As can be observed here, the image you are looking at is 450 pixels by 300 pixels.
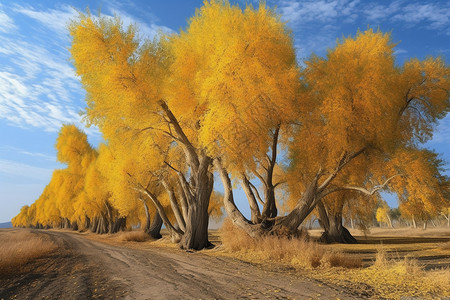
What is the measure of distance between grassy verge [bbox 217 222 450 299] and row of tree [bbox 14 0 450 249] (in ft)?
12.5

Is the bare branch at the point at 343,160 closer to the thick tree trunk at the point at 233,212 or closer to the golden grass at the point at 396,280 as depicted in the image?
the thick tree trunk at the point at 233,212

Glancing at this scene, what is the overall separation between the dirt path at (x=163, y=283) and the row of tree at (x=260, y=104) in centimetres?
547

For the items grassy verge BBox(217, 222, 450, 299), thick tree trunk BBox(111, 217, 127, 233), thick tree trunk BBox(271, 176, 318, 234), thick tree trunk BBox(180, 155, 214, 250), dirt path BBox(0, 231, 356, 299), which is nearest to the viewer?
dirt path BBox(0, 231, 356, 299)

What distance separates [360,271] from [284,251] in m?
3.27

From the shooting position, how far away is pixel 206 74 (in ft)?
45.3

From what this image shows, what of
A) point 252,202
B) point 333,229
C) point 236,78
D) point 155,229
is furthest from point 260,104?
point 155,229

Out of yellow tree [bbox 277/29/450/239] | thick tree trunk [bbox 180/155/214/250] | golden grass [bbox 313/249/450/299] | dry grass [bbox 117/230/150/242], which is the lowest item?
dry grass [bbox 117/230/150/242]

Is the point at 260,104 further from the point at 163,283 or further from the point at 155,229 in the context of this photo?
the point at 155,229

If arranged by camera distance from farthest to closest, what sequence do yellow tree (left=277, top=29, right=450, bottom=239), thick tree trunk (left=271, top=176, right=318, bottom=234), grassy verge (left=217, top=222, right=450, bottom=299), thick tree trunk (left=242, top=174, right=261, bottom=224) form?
thick tree trunk (left=242, top=174, right=261, bottom=224)
thick tree trunk (left=271, top=176, right=318, bottom=234)
yellow tree (left=277, top=29, right=450, bottom=239)
grassy verge (left=217, top=222, right=450, bottom=299)

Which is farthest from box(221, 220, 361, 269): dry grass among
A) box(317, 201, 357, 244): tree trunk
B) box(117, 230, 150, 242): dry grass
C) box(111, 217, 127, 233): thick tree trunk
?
box(111, 217, 127, 233): thick tree trunk

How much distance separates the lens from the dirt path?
6.06 meters

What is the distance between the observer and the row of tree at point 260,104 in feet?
42.7

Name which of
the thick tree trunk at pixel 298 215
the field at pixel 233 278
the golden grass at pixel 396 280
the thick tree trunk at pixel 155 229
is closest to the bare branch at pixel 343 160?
the thick tree trunk at pixel 298 215

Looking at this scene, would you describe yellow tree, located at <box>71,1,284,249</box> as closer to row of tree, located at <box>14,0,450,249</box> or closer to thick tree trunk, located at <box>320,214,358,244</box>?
row of tree, located at <box>14,0,450,249</box>
